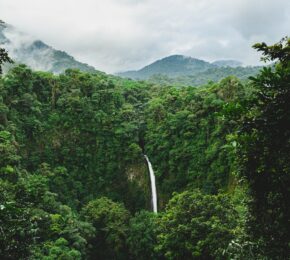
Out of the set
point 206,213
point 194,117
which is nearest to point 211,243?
point 206,213

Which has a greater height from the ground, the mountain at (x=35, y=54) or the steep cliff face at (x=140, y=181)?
the mountain at (x=35, y=54)

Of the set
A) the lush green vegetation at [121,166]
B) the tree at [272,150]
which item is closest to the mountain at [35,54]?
the lush green vegetation at [121,166]

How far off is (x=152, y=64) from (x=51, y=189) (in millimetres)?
171230

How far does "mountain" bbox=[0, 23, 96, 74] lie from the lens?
12544 centimetres

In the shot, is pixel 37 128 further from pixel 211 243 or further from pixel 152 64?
pixel 152 64

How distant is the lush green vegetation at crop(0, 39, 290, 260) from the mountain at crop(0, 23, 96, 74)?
7566 cm

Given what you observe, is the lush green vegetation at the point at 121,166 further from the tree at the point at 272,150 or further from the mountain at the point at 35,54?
the mountain at the point at 35,54

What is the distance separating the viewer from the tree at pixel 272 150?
5.84 m

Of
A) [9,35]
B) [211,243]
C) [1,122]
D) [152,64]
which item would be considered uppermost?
[9,35]

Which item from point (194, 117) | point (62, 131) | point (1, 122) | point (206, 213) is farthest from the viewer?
point (62, 131)

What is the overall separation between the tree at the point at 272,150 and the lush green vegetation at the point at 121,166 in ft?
1.73

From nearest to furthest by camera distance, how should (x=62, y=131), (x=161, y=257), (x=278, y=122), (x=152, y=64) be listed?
(x=278, y=122) < (x=161, y=257) < (x=62, y=131) < (x=152, y=64)

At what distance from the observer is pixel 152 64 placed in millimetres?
197375

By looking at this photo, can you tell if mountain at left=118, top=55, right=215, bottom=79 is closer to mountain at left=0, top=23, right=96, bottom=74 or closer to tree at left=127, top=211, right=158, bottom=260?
mountain at left=0, top=23, right=96, bottom=74
